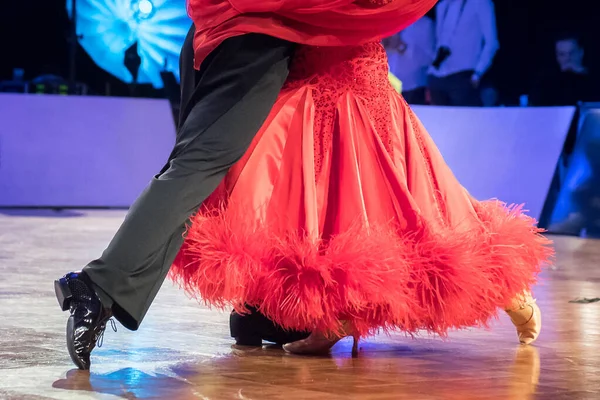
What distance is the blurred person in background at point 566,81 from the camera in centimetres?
771

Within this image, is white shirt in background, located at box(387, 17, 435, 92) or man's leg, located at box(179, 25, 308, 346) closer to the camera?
man's leg, located at box(179, 25, 308, 346)

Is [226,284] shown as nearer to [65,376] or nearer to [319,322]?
[319,322]

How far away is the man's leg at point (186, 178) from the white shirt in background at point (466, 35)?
606 centimetres

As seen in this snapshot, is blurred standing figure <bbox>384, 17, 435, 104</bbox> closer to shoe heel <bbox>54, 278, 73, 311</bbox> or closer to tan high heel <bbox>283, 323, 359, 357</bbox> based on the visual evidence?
tan high heel <bbox>283, 323, 359, 357</bbox>

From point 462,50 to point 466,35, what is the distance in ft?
0.53

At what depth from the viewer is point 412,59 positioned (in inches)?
331

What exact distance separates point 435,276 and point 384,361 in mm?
254

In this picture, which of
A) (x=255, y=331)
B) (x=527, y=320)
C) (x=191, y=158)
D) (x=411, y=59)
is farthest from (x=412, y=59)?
(x=191, y=158)

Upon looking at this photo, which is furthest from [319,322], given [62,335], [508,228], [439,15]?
[439,15]

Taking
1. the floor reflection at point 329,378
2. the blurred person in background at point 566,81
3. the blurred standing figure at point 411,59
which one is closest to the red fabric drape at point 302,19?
the floor reflection at point 329,378

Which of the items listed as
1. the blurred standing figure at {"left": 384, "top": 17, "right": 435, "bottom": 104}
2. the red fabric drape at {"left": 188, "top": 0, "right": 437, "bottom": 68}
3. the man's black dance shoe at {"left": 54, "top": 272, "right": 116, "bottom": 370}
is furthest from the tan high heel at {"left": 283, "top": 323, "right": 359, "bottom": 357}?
the blurred standing figure at {"left": 384, "top": 17, "right": 435, "bottom": 104}

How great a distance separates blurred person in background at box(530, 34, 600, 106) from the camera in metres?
7.71

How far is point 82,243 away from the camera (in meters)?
5.44

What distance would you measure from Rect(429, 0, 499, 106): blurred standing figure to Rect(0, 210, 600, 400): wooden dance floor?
16.4 feet
